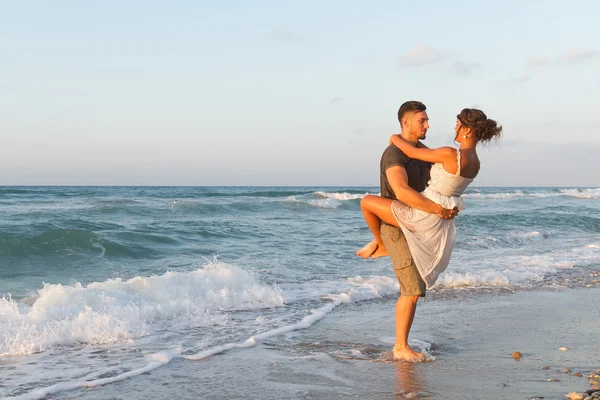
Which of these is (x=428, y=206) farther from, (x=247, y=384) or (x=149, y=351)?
(x=149, y=351)

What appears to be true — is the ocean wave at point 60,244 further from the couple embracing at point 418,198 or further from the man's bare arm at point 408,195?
the man's bare arm at point 408,195

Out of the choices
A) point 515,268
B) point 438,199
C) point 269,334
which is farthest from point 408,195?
point 515,268

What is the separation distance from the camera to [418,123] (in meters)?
4.96

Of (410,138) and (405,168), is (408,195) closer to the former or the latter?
(405,168)

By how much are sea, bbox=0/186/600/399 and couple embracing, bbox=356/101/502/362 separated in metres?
0.75

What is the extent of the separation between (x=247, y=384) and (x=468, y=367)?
1.74 meters

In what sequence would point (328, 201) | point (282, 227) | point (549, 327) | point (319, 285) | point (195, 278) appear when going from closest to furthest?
point (549, 327) < point (195, 278) < point (319, 285) < point (282, 227) < point (328, 201)

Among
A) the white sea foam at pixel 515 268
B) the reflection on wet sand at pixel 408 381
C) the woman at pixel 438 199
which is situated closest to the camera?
the reflection on wet sand at pixel 408 381

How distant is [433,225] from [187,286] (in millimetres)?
4152

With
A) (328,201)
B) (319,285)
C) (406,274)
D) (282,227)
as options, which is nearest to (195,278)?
(319,285)

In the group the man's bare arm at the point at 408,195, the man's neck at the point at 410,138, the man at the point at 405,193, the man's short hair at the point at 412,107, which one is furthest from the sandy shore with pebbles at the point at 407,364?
the man's short hair at the point at 412,107

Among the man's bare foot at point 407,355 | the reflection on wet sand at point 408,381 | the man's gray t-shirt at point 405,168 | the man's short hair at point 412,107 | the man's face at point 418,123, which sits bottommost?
the reflection on wet sand at point 408,381

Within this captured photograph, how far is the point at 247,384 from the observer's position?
450 centimetres

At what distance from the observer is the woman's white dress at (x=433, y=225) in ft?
16.0
